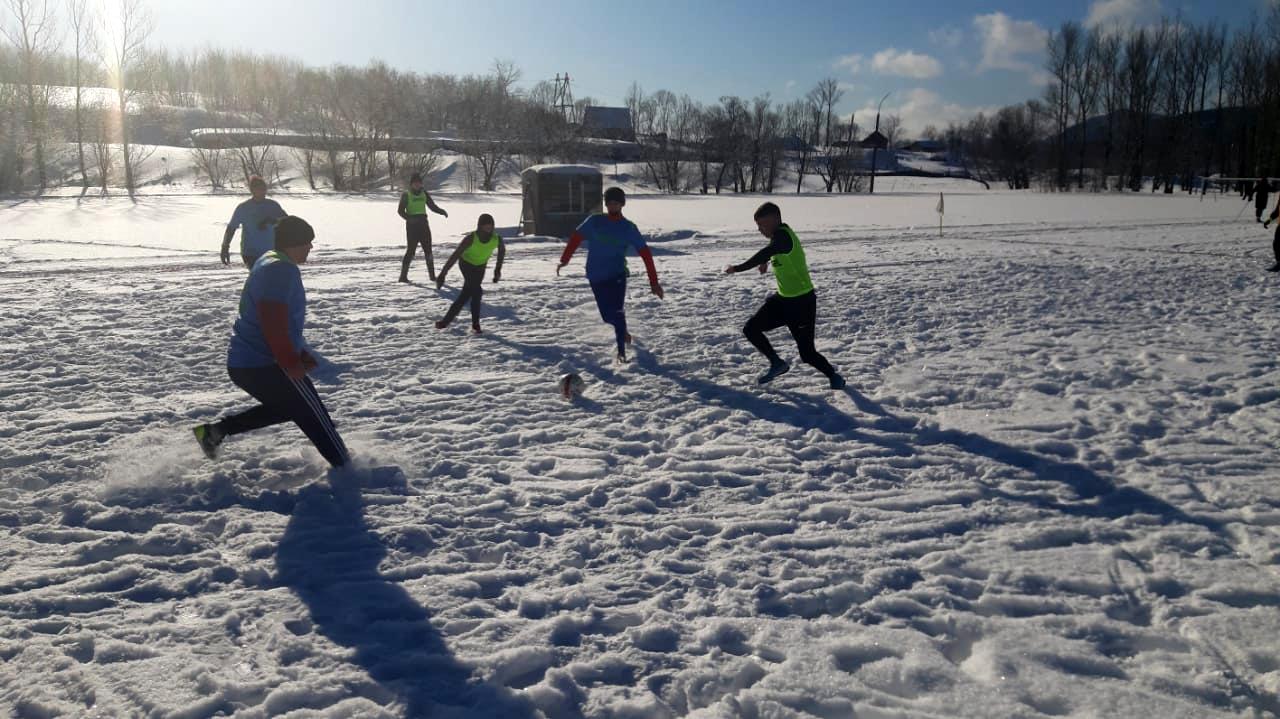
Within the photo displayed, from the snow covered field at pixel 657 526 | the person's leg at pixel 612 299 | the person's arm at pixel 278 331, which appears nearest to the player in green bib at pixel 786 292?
the snow covered field at pixel 657 526

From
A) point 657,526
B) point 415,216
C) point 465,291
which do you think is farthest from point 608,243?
point 415,216

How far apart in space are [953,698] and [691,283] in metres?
10.6

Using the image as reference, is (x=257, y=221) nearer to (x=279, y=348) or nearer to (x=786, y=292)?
(x=279, y=348)

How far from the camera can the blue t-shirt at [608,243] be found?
7.28 metres

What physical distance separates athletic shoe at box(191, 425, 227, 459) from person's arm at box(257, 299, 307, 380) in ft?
3.36

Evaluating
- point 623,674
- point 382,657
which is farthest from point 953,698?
point 382,657

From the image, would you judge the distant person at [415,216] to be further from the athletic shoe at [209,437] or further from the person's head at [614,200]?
the athletic shoe at [209,437]

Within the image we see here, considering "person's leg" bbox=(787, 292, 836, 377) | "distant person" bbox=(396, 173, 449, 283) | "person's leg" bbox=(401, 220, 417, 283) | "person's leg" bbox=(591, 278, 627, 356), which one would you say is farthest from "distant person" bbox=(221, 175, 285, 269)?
"person's leg" bbox=(787, 292, 836, 377)

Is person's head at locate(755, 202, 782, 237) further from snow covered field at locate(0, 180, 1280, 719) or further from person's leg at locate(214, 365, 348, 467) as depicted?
person's leg at locate(214, 365, 348, 467)

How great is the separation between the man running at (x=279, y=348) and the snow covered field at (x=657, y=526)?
1.18 ft

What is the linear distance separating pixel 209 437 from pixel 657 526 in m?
2.77

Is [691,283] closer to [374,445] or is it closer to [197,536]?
[374,445]

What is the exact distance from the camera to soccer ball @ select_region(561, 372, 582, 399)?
6566 mm

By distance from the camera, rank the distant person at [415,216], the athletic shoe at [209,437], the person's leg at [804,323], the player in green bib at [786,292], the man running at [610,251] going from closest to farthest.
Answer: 1. the athletic shoe at [209,437]
2. the player in green bib at [786,292]
3. the person's leg at [804,323]
4. the man running at [610,251]
5. the distant person at [415,216]
